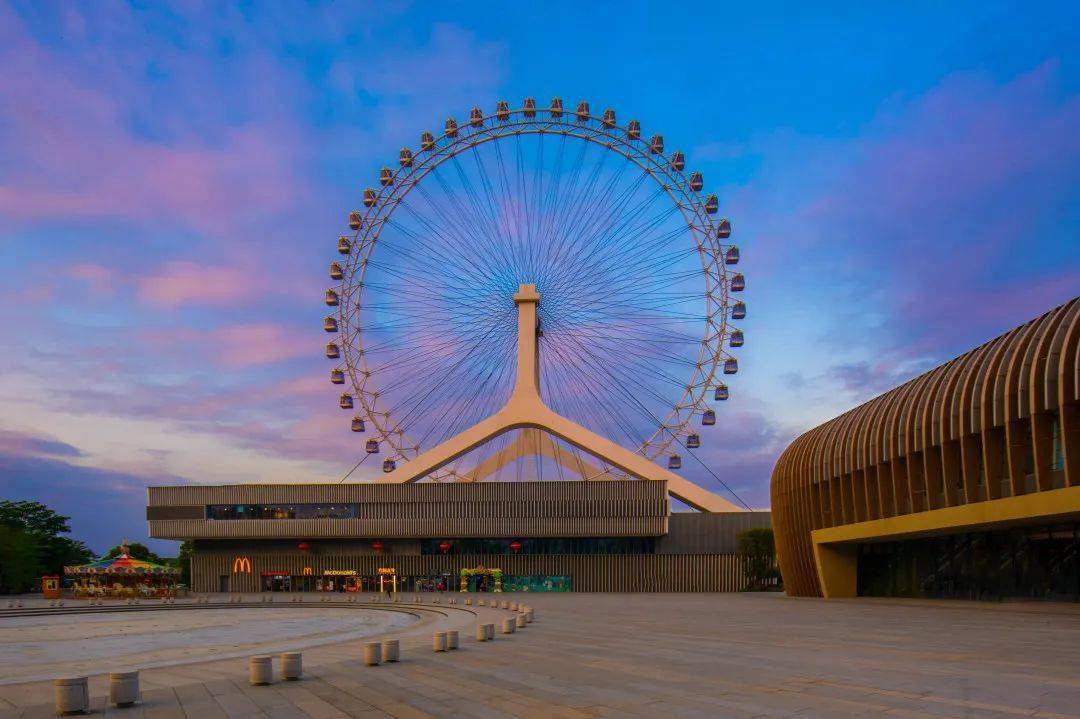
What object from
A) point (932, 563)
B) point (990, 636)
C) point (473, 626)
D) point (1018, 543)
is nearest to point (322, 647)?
point (473, 626)

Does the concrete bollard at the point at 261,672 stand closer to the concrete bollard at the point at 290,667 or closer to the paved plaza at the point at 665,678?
the paved plaza at the point at 665,678

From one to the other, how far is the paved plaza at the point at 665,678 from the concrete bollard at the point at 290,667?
23cm

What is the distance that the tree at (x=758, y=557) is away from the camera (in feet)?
242

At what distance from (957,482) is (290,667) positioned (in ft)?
93.6

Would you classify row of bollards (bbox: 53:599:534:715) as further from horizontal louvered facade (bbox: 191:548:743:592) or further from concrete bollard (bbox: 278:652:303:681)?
horizontal louvered facade (bbox: 191:548:743:592)

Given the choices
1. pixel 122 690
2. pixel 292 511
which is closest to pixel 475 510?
pixel 292 511

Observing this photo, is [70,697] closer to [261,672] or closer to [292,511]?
[261,672]

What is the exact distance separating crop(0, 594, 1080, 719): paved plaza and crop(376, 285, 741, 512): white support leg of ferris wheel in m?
42.4

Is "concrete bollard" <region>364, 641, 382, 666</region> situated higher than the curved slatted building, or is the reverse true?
the curved slatted building

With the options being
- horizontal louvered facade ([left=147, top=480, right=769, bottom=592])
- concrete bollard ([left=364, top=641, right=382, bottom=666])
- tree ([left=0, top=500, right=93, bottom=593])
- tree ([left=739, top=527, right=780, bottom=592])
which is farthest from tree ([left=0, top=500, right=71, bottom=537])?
concrete bollard ([left=364, top=641, right=382, bottom=666])

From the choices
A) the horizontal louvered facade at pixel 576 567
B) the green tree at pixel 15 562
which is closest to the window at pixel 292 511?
the horizontal louvered facade at pixel 576 567

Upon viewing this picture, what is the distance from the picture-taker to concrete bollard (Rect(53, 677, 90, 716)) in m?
14.0

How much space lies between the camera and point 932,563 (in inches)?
1800

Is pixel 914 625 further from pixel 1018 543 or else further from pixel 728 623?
pixel 1018 543
